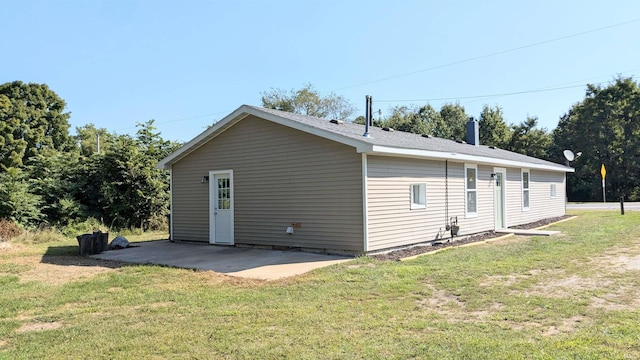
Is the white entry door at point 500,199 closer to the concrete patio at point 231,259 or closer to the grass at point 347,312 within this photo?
the grass at point 347,312

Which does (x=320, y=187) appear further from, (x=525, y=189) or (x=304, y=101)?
(x=304, y=101)

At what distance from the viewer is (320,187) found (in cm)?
933

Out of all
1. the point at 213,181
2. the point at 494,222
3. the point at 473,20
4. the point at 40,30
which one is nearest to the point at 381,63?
the point at 473,20

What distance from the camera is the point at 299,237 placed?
966 centimetres

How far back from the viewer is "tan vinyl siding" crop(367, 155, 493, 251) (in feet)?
29.1

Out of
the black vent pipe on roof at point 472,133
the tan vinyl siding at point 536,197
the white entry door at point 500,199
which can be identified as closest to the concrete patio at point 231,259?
the white entry door at point 500,199

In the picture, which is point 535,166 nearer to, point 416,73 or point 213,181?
point 416,73

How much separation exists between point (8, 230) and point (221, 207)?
21.6 feet

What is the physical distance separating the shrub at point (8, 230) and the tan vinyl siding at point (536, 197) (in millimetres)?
15195

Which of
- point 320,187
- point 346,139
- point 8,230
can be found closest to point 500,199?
point 320,187

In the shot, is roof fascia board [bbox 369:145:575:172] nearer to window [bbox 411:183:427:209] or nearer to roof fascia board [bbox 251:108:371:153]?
roof fascia board [bbox 251:108:371:153]

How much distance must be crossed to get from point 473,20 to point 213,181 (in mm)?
9552

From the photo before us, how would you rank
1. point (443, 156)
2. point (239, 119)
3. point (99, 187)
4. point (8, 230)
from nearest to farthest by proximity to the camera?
point (443, 156) < point (239, 119) < point (8, 230) < point (99, 187)

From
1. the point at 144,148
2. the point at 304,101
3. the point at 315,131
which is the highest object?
the point at 304,101
